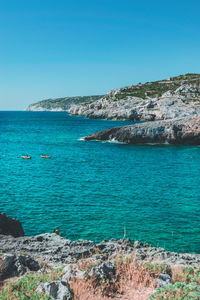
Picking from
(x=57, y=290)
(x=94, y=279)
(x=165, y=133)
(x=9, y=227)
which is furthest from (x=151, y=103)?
(x=57, y=290)

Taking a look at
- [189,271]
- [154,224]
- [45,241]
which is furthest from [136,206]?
[189,271]

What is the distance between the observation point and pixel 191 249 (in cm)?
1698

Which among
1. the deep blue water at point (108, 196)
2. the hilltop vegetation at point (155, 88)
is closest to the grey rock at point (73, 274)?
the deep blue water at point (108, 196)

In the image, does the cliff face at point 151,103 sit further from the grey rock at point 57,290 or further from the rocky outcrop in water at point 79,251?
the grey rock at point 57,290

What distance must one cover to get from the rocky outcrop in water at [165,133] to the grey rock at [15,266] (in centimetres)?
5605

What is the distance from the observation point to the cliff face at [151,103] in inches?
4405

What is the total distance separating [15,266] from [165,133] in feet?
189

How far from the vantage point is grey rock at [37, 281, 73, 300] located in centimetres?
749

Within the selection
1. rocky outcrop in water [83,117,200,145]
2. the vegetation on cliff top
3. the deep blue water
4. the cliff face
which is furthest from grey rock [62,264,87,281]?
the cliff face

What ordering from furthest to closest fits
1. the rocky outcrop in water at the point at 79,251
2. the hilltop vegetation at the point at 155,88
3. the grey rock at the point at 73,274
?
1. the hilltop vegetation at the point at 155,88
2. the rocky outcrop in water at the point at 79,251
3. the grey rock at the point at 73,274

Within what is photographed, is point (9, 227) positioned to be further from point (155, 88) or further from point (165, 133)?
point (155, 88)

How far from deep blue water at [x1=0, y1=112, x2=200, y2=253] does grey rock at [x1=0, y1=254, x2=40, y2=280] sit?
20.3 feet

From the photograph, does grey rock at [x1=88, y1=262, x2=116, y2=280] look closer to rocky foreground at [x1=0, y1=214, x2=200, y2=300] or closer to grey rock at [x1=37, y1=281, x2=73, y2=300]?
rocky foreground at [x1=0, y1=214, x2=200, y2=300]

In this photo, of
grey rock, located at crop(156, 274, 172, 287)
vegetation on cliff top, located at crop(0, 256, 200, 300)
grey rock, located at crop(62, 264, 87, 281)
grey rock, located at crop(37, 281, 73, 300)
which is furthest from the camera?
grey rock, located at crop(62, 264, 87, 281)
